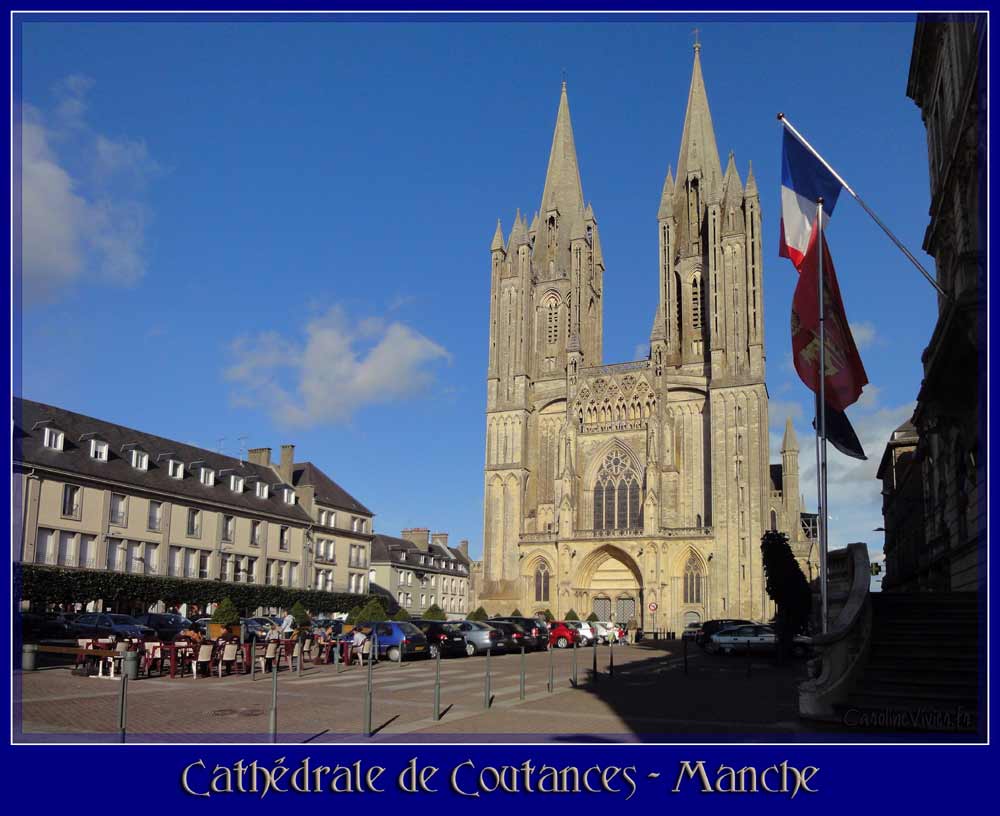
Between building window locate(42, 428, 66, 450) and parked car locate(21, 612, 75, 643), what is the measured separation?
12025 mm

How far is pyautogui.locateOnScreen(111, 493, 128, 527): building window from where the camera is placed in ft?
147

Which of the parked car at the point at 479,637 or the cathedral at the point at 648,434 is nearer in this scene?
the parked car at the point at 479,637

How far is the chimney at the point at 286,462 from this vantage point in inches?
2415

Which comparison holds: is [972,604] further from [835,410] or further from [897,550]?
[897,550]

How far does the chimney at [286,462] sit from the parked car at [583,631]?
25.7 meters

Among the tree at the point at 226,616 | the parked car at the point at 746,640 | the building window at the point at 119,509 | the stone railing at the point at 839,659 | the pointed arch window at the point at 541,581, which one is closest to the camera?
the stone railing at the point at 839,659

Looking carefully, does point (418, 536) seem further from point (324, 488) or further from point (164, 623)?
point (164, 623)

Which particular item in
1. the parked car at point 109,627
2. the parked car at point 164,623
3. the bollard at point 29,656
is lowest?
the parked car at point 164,623

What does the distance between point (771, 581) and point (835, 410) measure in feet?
51.3

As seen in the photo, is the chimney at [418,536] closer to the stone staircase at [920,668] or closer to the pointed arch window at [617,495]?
the pointed arch window at [617,495]

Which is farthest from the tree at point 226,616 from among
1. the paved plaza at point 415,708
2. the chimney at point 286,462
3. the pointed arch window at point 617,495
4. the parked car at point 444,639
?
the pointed arch window at point 617,495

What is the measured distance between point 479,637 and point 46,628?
14967 millimetres

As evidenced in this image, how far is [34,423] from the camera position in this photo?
42.9 metres

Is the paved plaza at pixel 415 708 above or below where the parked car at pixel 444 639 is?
above
